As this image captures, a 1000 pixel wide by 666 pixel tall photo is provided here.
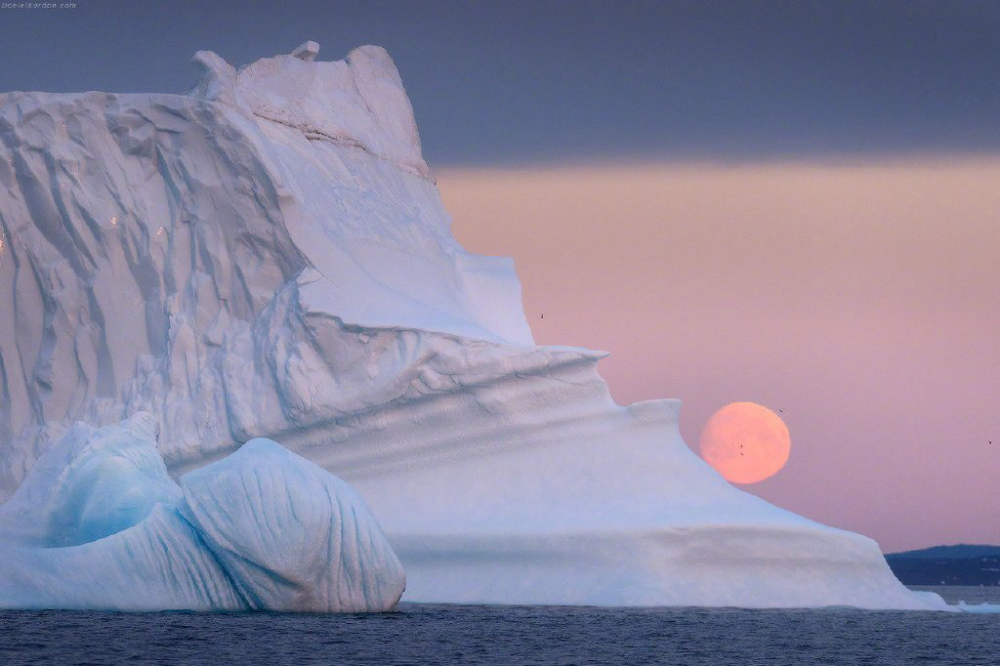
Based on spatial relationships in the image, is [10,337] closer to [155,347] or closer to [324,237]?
[155,347]

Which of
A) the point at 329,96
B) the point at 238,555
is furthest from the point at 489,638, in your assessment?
the point at 329,96

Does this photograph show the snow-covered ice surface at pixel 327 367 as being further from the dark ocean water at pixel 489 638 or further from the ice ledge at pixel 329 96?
the dark ocean water at pixel 489 638

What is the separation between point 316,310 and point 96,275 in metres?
3.67

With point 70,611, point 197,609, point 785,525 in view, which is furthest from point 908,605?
point 70,611

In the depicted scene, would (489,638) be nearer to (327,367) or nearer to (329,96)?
(327,367)

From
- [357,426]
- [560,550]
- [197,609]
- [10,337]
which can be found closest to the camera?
[197,609]

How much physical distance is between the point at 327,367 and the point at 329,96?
18.1ft

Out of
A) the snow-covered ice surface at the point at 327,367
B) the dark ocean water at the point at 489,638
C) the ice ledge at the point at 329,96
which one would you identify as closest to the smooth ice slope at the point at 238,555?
the snow-covered ice surface at the point at 327,367

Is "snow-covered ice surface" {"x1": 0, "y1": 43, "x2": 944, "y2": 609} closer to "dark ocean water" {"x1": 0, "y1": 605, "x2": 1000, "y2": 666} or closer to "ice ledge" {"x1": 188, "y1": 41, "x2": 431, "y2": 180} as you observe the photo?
"ice ledge" {"x1": 188, "y1": 41, "x2": 431, "y2": 180}

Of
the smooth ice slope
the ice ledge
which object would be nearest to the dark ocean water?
the smooth ice slope

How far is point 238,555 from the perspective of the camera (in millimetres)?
12414

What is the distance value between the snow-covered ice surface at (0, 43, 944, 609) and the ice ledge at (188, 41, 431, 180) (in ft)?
0.17

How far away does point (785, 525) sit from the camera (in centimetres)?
1516

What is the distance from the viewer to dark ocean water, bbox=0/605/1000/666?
378 inches
